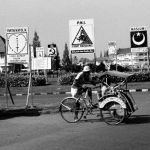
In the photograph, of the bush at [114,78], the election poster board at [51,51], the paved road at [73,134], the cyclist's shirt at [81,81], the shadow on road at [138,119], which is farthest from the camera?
the election poster board at [51,51]

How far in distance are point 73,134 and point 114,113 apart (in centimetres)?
191

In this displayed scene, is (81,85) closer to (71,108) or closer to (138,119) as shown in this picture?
(71,108)

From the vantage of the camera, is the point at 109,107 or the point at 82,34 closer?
the point at 109,107

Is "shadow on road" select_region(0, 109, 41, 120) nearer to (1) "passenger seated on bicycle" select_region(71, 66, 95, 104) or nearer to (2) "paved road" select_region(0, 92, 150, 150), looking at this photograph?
(2) "paved road" select_region(0, 92, 150, 150)

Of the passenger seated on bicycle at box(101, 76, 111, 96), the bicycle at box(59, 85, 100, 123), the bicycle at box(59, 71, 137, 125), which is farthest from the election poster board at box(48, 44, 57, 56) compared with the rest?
the bicycle at box(59, 85, 100, 123)

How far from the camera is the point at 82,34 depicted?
51.7ft

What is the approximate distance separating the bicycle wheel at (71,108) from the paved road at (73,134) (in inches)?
8.5

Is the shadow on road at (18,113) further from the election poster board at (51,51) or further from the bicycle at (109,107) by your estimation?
the election poster board at (51,51)

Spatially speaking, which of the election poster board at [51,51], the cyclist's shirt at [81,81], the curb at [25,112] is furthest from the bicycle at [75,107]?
the election poster board at [51,51]

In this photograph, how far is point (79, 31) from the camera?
15.8 m

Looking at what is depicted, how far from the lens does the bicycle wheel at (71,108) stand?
10.4 meters

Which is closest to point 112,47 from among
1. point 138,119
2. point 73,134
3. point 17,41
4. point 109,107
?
point 17,41

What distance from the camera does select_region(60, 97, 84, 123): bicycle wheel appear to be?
10422 millimetres

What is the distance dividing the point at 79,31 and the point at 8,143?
355 inches
